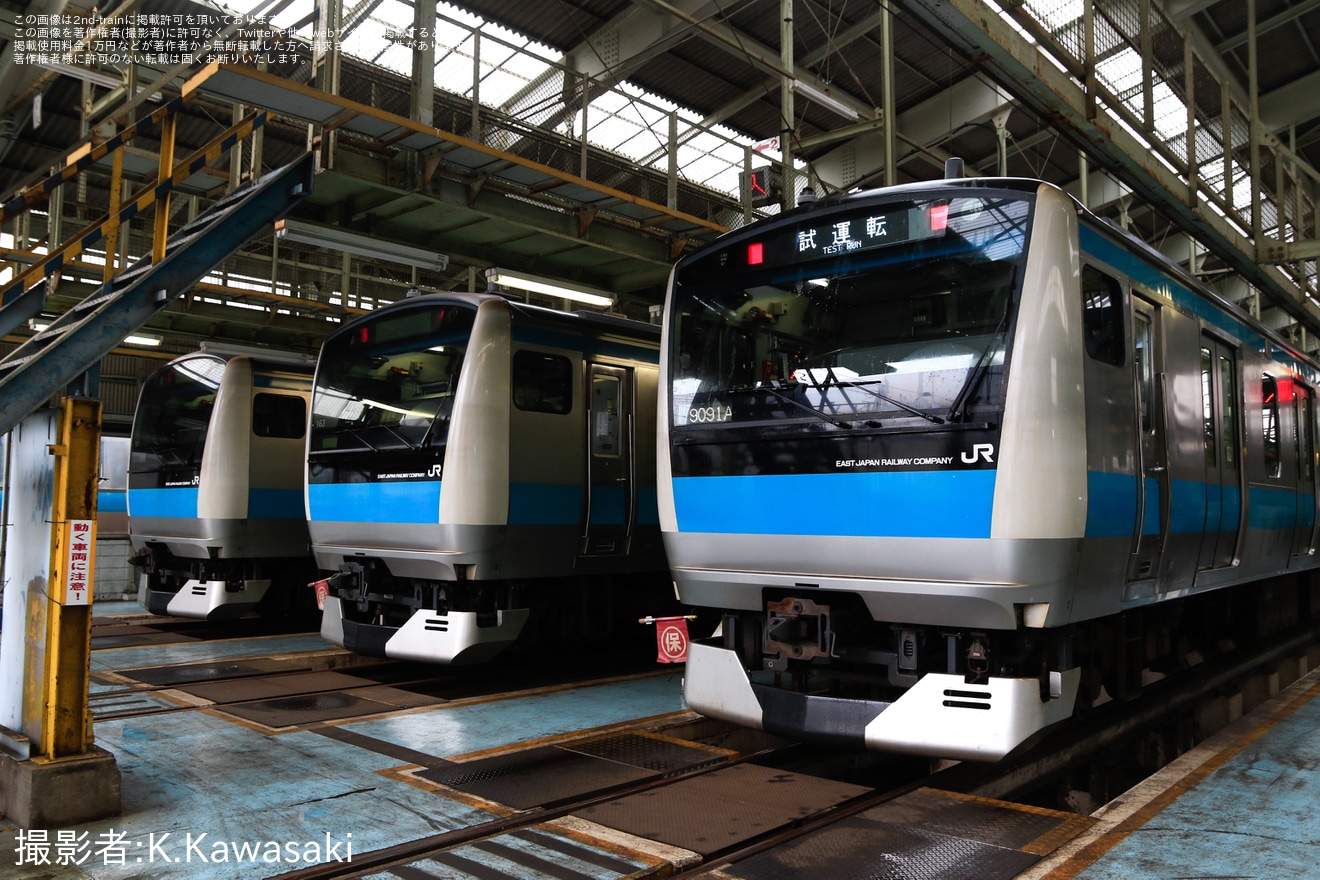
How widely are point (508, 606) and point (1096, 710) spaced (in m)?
4.32

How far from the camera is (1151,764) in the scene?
6.67 m

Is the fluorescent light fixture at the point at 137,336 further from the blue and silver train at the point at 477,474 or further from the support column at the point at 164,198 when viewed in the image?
the support column at the point at 164,198

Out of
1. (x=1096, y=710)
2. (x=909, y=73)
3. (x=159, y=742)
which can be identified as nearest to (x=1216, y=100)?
(x=909, y=73)

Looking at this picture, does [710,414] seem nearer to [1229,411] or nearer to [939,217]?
[939,217]

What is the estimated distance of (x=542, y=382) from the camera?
7.96 meters

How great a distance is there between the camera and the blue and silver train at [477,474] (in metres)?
7.36

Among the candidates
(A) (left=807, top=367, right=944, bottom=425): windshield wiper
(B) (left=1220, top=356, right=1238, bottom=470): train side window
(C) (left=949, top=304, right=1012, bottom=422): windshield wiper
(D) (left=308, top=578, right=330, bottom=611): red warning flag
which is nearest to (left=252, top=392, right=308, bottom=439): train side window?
(D) (left=308, top=578, right=330, bottom=611): red warning flag

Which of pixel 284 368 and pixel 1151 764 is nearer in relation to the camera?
pixel 1151 764

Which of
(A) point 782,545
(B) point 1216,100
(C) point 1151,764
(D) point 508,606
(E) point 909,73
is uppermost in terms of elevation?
(E) point 909,73

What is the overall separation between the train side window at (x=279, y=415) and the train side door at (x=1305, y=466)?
32.3ft

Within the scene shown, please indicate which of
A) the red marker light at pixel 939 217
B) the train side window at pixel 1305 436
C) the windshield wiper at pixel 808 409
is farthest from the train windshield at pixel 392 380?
A: the train side window at pixel 1305 436

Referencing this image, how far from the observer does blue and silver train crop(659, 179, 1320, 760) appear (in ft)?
14.8

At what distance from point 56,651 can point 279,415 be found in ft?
22.6

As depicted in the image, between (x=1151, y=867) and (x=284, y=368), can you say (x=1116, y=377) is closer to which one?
(x=1151, y=867)
